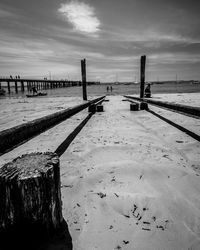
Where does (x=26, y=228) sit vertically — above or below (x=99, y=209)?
above

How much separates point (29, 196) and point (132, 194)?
1162mm

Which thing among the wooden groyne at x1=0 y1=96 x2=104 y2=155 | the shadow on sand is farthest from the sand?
the wooden groyne at x1=0 y1=96 x2=104 y2=155

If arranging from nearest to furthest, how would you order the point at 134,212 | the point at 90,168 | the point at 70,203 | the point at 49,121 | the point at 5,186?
the point at 5,186 < the point at 134,212 < the point at 70,203 < the point at 90,168 < the point at 49,121

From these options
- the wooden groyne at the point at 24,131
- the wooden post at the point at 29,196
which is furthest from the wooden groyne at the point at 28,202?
the wooden groyne at the point at 24,131

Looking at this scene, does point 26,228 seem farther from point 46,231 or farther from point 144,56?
point 144,56

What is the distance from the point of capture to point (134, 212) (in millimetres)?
1687

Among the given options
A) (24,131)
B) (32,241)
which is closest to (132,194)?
(32,241)

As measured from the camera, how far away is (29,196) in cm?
125

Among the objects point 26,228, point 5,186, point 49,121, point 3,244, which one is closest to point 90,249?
point 26,228

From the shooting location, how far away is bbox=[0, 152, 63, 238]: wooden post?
48.3 inches

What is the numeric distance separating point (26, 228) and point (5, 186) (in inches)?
15.3

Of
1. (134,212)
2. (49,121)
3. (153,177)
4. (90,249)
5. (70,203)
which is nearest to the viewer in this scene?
(90,249)

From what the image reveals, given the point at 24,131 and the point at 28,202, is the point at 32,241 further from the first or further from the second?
the point at 24,131

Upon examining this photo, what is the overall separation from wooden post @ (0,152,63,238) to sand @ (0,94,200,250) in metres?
0.33
